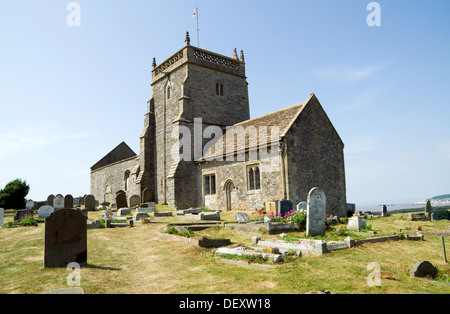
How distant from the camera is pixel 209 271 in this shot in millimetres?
6617

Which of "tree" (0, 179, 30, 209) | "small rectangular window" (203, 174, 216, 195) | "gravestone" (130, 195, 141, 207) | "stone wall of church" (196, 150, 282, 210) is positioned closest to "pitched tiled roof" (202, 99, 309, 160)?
"stone wall of church" (196, 150, 282, 210)

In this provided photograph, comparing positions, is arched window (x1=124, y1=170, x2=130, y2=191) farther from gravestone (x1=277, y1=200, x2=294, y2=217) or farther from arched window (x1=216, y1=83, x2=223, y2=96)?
gravestone (x1=277, y1=200, x2=294, y2=217)

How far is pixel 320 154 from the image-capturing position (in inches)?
733

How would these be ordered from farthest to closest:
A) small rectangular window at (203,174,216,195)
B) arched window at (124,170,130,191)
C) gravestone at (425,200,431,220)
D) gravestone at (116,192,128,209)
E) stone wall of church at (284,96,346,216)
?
arched window at (124,170,130,191)
gravestone at (116,192,128,209)
small rectangular window at (203,174,216,195)
gravestone at (425,200,431,220)
stone wall of church at (284,96,346,216)

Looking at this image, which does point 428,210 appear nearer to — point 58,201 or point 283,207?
point 283,207

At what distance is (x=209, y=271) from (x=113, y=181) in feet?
104

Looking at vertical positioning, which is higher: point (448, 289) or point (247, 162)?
point (247, 162)

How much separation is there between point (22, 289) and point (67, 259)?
1815mm

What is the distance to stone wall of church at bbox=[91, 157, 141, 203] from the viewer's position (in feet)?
102

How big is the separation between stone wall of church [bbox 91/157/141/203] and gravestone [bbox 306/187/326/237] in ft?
69.8

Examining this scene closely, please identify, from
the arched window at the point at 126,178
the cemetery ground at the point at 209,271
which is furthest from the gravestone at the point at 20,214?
the arched window at the point at 126,178
